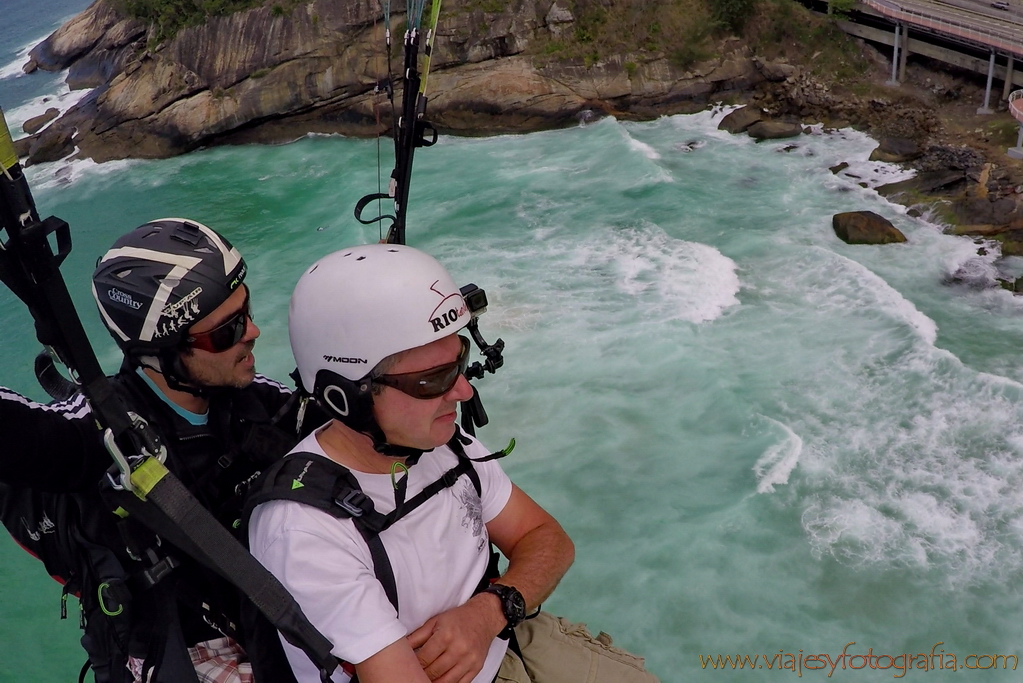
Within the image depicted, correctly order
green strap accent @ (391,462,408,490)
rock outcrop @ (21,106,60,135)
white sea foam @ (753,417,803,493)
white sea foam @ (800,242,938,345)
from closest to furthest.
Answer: green strap accent @ (391,462,408,490) < white sea foam @ (753,417,803,493) < white sea foam @ (800,242,938,345) < rock outcrop @ (21,106,60,135)

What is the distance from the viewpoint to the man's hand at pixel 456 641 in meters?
2.39

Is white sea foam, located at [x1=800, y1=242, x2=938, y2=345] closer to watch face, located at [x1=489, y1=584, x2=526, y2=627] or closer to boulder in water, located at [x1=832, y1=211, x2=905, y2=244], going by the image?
boulder in water, located at [x1=832, y1=211, x2=905, y2=244]

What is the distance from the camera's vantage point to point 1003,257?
629 inches

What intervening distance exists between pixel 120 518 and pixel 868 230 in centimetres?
1670

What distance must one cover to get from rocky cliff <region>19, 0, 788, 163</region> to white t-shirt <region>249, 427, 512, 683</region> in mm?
25129

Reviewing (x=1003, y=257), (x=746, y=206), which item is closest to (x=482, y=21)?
(x=746, y=206)

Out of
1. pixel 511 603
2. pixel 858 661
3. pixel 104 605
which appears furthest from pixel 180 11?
pixel 511 603

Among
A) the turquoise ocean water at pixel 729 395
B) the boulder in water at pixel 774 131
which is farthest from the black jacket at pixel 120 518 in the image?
the boulder in water at pixel 774 131

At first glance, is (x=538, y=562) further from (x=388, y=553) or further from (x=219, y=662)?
(x=219, y=662)

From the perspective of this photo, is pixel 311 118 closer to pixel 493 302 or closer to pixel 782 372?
pixel 493 302

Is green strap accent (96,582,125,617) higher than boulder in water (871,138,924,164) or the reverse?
higher

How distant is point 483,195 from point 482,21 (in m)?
9.41

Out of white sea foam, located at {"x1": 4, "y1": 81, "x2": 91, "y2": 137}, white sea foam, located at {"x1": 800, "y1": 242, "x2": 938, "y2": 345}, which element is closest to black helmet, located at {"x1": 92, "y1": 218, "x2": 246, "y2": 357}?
white sea foam, located at {"x1": 800, "y1": 242, "x2": 938, "y2": 345}

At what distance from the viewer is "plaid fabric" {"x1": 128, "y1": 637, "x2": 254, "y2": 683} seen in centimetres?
307
